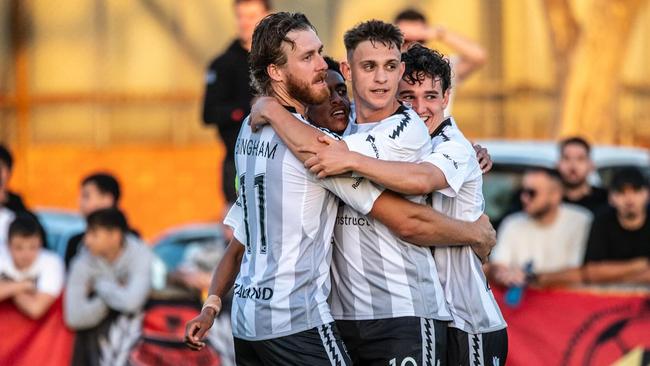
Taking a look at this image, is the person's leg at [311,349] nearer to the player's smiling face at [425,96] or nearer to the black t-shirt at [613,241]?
the player's smiling face at [425,96]

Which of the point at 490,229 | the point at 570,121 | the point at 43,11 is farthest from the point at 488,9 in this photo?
the point at 490,229

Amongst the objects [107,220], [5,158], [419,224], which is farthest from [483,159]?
[5,158]

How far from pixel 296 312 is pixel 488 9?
19023 millimetres

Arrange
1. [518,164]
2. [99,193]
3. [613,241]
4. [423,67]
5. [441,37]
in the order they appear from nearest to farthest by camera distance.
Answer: [423,67], [613,241], [441,37], [99,193], [518,164]

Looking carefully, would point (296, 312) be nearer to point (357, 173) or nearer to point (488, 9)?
point (357, 173)

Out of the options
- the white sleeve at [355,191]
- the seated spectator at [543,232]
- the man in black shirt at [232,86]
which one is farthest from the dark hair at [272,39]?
the seated spectator at [543,232]

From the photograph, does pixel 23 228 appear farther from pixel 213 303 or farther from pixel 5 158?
pixel 213 303

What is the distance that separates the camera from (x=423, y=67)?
6812mm

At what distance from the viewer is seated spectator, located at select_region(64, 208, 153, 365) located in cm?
1031

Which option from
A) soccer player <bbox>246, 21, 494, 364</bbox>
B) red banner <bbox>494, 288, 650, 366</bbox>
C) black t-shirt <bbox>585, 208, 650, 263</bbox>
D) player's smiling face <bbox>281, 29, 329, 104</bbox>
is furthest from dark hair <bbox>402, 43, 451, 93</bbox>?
black t-shirt <bbox>585, 208, 650, 263</bbox>

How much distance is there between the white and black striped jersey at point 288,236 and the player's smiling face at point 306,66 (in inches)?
5.2

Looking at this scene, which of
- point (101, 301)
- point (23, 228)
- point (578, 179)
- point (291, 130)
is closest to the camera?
point (291, 130)

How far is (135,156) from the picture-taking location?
2438 cm

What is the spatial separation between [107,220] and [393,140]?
15.0ft
